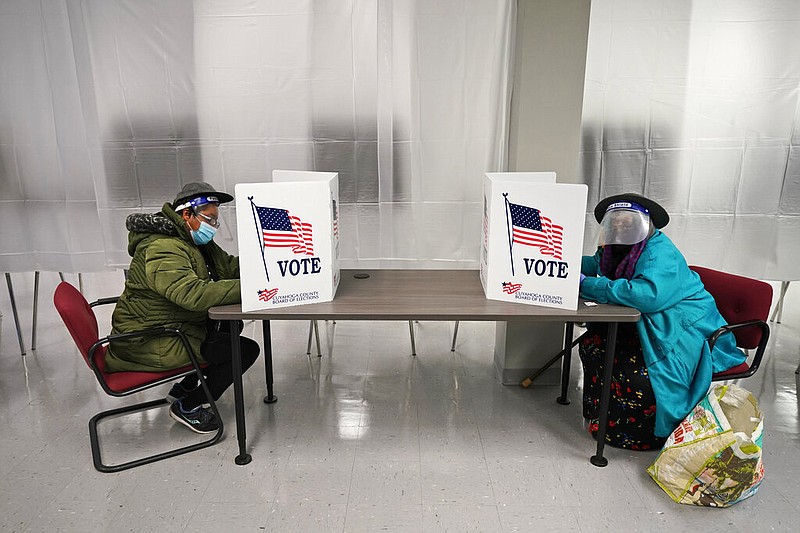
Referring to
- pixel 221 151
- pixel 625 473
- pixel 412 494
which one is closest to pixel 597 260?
pixel 625 473

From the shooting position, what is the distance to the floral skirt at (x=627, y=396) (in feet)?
7.13

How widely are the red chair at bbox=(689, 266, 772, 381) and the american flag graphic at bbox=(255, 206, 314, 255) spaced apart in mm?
1500

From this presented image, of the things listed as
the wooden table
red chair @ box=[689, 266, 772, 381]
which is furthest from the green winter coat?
red chair @ box=[689, 266, 772, 381]

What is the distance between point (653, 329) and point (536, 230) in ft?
1.95

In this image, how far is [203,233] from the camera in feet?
7.21

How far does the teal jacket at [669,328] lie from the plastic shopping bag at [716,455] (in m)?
0.10

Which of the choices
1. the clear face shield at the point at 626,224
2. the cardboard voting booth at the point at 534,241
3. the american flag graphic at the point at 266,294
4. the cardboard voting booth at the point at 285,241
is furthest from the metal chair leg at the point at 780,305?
the american flag graphic at the point at 266,294

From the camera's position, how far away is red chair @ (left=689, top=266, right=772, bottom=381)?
218 centimetres

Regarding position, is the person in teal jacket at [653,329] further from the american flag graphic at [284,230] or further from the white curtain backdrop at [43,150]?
the white curtain backdrop at [43,150]

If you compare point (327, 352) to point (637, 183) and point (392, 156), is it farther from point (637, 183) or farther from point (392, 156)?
point (637, 183)

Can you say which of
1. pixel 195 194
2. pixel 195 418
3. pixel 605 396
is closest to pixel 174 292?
pixel 195 194

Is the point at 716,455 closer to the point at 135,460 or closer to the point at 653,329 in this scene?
the point at 653,329

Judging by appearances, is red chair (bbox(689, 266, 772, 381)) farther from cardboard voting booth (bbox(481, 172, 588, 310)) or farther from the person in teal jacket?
cardboard voting booth (bbox(481, 172, 588, 310))

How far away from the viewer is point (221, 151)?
299cm
